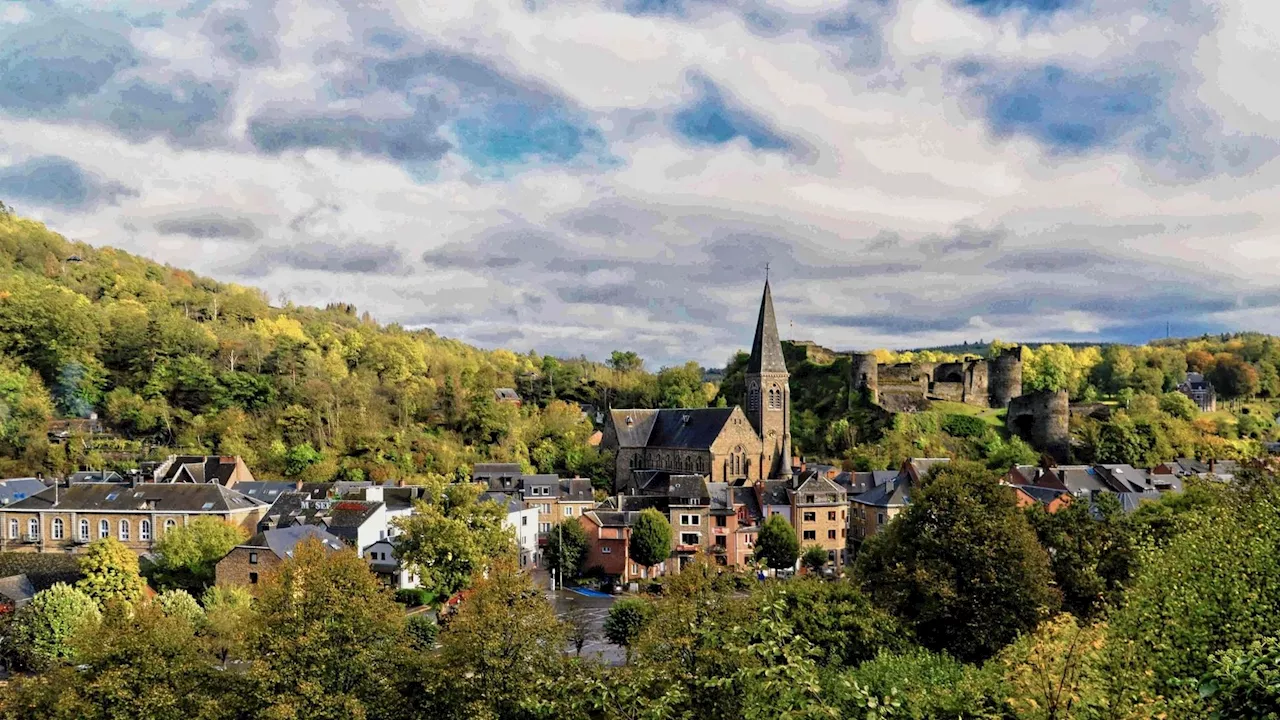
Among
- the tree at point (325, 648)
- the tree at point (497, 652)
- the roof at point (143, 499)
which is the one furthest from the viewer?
the roof at point (143, 499)

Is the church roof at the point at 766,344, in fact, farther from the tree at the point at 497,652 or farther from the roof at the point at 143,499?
the tree at the point at 497,652

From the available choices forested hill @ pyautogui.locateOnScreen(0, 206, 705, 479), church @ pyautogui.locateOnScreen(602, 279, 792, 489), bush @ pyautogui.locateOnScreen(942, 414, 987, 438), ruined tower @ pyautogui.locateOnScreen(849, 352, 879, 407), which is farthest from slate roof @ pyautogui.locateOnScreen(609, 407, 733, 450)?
bush @ pyautogui.locateOnScreen(942, 414, 987, 438)

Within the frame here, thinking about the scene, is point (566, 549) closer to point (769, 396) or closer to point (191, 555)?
point (191, 555)

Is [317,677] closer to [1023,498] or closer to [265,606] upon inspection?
[265,606]

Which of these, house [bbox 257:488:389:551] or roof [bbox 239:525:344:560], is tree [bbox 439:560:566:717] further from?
house [bbox 257:488:389:551]

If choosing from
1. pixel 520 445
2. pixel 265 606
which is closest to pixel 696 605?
pixel 265 606

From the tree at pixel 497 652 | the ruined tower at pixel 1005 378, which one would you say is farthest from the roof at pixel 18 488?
the ruined tower at pixel 1005 378
